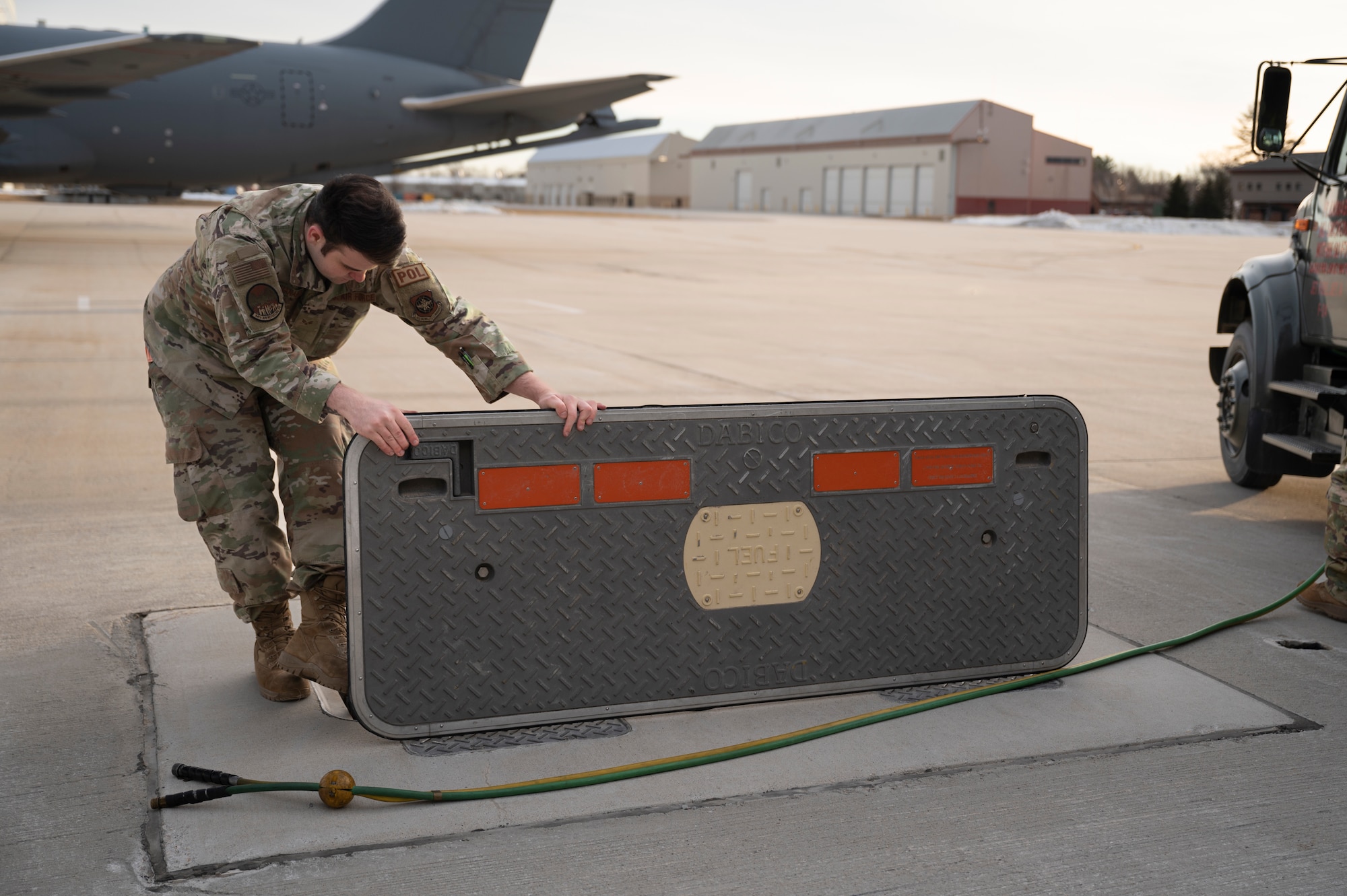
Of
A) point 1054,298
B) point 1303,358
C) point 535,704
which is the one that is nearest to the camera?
point 535,704

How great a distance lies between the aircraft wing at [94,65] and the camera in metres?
17.4

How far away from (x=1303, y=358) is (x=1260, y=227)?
186ft

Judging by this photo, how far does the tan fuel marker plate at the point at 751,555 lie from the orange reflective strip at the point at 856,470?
0.12m

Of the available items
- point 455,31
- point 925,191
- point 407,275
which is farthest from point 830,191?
point 407,275

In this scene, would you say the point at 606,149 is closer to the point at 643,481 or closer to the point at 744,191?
the point at 744,191

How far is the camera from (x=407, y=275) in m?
3.52

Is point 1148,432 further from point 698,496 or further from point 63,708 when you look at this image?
point 63,708

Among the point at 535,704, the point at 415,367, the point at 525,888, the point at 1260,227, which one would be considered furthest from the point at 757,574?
the point at 1260,227

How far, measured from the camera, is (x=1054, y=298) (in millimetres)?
19156

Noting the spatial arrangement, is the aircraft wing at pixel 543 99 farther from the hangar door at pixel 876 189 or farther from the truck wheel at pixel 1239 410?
the hangar door at pixel 876 189

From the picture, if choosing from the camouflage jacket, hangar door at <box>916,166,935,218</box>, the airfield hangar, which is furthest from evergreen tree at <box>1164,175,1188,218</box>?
the camouflage jacket

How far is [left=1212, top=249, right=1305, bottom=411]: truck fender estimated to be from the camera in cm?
591

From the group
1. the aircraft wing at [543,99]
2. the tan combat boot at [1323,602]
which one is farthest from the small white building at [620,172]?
the tan combat boot at [1323,602]

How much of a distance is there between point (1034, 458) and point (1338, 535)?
4.74ft
